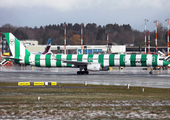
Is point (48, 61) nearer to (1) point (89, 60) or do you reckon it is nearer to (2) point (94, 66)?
(1) point (89, 60)

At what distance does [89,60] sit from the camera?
1978 inches

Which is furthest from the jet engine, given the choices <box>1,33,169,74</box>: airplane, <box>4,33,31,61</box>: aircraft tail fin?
<box>4,33,31,61</box>: aircraft tail fin

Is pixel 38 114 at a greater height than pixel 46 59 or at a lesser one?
lesser

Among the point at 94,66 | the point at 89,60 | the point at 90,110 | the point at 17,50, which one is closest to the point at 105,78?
the point at 94,66

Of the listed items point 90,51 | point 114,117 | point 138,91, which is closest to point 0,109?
point 114,117

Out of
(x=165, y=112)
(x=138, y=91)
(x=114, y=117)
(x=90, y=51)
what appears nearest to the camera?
(x=114, y=117)

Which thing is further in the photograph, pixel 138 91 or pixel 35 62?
pixel 35 62

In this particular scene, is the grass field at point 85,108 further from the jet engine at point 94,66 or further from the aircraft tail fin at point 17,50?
the aircraft tail fin at point 17,50

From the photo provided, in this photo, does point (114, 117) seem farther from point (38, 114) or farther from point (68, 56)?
point (68, 56)

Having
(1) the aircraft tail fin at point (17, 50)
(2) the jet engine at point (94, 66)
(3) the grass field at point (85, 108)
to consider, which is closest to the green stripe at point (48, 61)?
(1) the aircraft tail fin at point (17, 50)

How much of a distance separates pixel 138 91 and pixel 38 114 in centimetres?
1307

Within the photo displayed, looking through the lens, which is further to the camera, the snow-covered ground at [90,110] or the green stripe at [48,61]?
the green stripe at [48,61]

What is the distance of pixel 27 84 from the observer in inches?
1225

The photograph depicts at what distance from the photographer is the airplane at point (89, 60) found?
4812 centimetres
